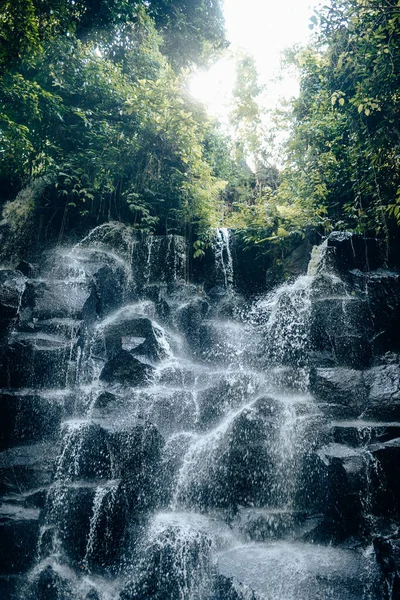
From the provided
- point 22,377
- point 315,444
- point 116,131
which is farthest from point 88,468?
point 116,131

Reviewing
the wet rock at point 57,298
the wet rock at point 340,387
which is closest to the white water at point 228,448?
the wet rock at point 340,387

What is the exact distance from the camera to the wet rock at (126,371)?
305 inches

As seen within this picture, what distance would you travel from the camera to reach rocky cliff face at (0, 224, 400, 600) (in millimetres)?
5223

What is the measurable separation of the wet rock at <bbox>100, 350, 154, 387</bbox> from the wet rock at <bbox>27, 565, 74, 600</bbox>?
3.36 meters

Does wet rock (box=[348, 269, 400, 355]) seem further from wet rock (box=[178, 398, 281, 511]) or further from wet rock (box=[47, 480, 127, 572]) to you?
wet rock (box=[47, 480, 127, 572])

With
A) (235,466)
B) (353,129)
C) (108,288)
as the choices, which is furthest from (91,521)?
(353,129)

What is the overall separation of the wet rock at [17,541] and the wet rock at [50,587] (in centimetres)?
48

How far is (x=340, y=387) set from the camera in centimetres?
729

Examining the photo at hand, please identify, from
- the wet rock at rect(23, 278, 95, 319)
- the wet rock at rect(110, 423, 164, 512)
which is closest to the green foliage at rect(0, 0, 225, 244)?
the wet rock at rect(23, 278, 95, 319)

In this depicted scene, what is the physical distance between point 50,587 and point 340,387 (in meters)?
5.92

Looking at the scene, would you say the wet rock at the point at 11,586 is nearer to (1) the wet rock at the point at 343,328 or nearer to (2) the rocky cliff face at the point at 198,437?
(2) the rocky cliff face at the point at 198,437

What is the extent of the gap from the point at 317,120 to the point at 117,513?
12724 mm

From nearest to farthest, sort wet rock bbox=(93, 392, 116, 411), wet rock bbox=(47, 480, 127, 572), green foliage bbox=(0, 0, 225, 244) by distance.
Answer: wet rock bbox=(47, 480, 127, 572), wet rock bbox=(93, 392, 116, 411), green foliage bbox=(0, 0, 225, 244)

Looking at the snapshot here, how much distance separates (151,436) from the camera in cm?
661
